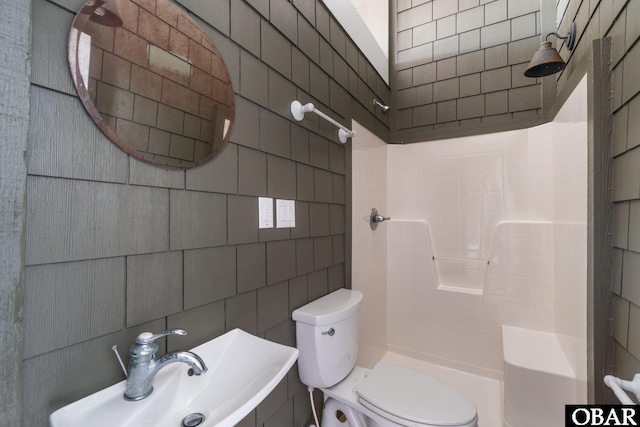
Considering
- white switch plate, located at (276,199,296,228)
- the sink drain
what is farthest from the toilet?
the sink drain

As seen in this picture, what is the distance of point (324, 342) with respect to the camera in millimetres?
1268

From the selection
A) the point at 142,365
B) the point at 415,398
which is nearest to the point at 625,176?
Answer: the point at 415,398

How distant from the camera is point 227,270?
998mm

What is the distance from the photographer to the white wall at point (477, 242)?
6.19ft

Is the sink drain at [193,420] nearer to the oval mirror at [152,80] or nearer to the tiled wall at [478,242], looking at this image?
the oval mirror at [152,80]

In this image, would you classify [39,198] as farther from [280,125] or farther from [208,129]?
[280,125]

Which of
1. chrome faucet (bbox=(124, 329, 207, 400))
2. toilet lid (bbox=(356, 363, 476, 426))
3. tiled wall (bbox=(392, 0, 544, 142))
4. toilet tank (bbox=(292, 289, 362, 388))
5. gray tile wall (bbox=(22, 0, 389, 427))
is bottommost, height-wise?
toilet lid (bbox=(356, 363, 476, 426))

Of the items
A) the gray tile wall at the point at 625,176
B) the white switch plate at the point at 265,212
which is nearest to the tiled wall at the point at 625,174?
the gray tile wall at the point at 625,176

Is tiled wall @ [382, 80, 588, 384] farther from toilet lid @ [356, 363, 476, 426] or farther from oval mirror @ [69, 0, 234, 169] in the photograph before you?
oval mirror @ [69, 0, 234, 169]

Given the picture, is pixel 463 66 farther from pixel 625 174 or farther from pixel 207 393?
pixel 207 393

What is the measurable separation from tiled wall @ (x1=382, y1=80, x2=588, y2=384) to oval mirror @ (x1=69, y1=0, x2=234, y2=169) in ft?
5.92

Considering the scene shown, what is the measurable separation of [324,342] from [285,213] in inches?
23.9

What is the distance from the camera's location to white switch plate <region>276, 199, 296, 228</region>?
1234 millimetres

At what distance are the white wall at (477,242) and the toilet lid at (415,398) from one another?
0.83 m
